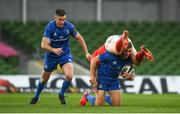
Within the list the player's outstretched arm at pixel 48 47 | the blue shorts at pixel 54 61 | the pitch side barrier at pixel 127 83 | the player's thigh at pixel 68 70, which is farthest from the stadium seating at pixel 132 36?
the player's outstretched arm at pixel 48 47

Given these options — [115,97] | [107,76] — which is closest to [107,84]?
[107,76]

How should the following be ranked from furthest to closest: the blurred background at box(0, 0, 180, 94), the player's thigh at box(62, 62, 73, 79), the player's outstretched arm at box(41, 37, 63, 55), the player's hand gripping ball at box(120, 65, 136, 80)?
the blurred background at box(0, 0, 180, 94) → the player's thigh at box(62, 62, 73, 79) → the player's outstretched arm at box(41, 37, 63, 55) → the player's hand gripping ball at box(120, 65, 136, 80)

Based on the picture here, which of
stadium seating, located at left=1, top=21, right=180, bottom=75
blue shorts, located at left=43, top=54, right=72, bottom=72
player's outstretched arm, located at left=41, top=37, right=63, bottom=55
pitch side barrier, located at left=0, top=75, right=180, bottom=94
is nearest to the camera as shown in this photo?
player's outstretched arm, located at left=41, top=37, right=63, bottom=55

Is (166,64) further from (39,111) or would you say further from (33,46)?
(39,111)

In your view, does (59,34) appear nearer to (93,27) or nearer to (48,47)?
(48,47)

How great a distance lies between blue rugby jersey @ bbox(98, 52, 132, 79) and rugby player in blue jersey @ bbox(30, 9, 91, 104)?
1.71 feet

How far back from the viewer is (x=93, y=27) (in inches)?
1227

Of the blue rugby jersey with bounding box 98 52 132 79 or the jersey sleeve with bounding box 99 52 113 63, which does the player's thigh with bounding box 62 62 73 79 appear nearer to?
the blue rugby jersey with bounding box 98 52 132 79

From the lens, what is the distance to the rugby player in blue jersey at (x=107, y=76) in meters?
15.5

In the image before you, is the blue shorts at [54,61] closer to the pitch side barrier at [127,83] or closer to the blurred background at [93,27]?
the pitch side barrier at [127,83]

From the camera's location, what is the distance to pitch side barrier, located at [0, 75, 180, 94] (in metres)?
25.1

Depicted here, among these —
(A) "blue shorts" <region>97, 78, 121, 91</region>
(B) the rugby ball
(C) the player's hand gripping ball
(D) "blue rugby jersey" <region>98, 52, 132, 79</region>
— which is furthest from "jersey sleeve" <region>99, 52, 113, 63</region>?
(A) "blue shorts" <region>97, 78, 121, 91</region>

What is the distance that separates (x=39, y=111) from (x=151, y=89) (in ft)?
38.1

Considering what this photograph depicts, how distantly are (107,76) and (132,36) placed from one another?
15.2 meters
